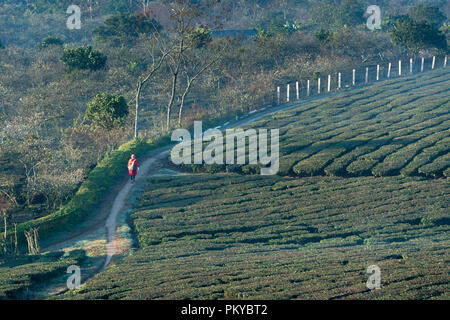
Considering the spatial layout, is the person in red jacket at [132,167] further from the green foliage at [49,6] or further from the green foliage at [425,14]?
the green foliage at [49,6]

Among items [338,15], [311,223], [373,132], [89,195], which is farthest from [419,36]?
[89,195]

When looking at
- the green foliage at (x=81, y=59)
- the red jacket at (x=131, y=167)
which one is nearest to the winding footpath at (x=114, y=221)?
the red jacket at (x=131, y=167)

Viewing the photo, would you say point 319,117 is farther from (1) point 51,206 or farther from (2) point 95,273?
(2) point 95,273

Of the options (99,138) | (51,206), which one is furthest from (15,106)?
(51,206)

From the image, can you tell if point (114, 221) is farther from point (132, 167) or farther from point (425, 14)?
point (425, 14)

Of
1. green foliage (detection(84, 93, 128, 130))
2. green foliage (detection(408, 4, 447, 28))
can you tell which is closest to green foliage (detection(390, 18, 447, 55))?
green foliage (detection(408, 4, 447, 28))

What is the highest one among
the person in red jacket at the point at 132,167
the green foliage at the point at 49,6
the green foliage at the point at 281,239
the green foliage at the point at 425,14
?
the green foliage at the point at 49,6
